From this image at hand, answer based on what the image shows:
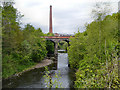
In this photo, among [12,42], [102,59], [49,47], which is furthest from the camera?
[49,47]

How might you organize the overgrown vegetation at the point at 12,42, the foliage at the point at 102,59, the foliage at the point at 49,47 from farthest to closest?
the foliage at the point at 49,47, the overgrown vegetation at the point at 12,42, the foliage at the point at 102,59

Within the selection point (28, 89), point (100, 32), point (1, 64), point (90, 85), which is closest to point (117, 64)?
point (90, 85)

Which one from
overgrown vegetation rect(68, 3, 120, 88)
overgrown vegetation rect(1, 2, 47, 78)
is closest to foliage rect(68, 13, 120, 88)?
overgrown vegetation rect(68, 3, 120, 88)

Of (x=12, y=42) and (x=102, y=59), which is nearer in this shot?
(x=102, y=59)

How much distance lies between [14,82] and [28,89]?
3.58 meters

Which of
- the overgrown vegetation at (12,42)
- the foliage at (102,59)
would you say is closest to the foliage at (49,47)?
the overgrown vegetation at (12,42)

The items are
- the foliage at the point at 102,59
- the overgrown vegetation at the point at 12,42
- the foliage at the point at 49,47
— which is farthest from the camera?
the foliage at the point at 49,47

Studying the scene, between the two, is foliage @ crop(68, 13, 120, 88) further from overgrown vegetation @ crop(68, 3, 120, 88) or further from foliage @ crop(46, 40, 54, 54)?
foliage @ crop(46, 40, 54, 54)

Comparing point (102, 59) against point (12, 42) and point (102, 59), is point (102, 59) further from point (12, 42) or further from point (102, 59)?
point (12, 42)

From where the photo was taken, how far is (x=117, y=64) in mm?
4387

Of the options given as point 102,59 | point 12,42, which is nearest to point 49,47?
point 12,42

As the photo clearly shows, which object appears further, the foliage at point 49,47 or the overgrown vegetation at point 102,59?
the foliage at point 49,47

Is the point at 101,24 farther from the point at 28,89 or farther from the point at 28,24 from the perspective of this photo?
the point at 28,24

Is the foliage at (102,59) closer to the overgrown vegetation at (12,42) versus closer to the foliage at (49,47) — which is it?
the overgrown vegetation at (12,42)
